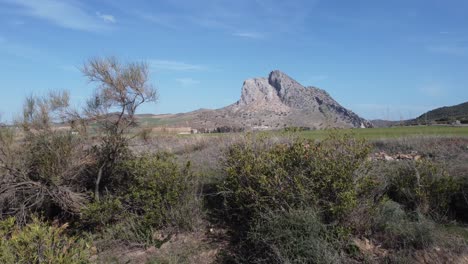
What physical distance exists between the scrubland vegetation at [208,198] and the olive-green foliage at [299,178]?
0.06ft

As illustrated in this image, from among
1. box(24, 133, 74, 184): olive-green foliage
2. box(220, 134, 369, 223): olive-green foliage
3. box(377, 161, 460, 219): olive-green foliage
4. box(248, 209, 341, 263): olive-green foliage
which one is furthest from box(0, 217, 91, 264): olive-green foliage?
box(377, 161, 460, 219): olive-green foliage

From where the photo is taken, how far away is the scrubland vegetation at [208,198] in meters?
5.38

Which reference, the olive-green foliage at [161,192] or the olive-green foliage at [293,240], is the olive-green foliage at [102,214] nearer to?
the olive-green foliage at [161,192]

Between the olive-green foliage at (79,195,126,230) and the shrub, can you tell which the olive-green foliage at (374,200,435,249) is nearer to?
the olive-green foliage at (79,195,126,230)

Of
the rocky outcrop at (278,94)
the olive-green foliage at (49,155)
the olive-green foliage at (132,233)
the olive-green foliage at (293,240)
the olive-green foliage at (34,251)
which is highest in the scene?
the rocky outcrop at (278,94)

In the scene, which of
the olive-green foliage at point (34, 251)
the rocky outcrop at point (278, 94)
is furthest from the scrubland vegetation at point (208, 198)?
→ the rocky outcrop at point (278, 94)

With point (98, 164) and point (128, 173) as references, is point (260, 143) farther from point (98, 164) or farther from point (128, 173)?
point (98, 164)

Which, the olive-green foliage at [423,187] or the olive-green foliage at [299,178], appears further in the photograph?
the olive-green foliage at [423,187]

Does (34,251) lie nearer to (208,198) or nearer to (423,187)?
(208,198)

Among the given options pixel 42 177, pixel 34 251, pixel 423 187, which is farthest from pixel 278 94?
pixel 34 251

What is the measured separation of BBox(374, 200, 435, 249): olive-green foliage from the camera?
18.2ft

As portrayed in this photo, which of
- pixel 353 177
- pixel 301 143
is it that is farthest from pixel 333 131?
pixel 353 177

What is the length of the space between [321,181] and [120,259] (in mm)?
3703

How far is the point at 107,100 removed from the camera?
8.51 m
